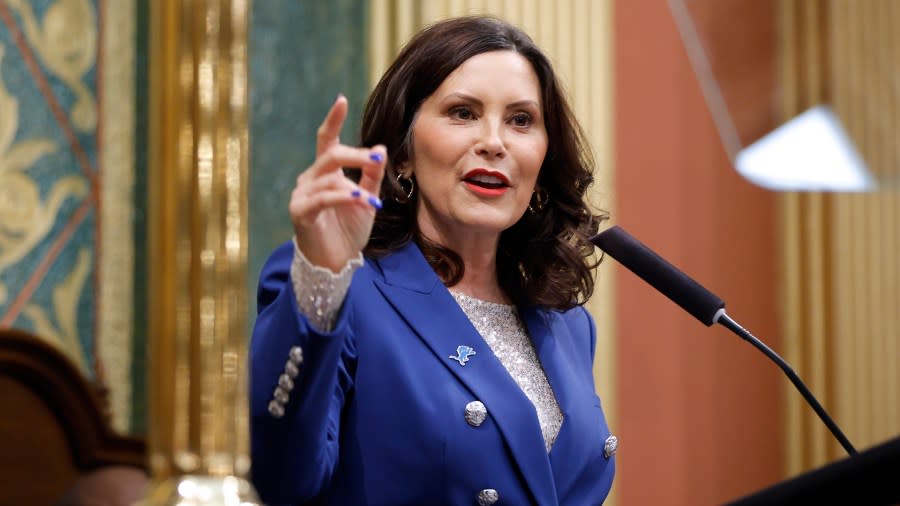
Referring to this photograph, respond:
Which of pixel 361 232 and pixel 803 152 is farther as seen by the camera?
pixel 803 152

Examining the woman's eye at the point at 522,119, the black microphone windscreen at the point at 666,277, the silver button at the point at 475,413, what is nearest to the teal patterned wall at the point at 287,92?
the woman's eye at the point at 522,119

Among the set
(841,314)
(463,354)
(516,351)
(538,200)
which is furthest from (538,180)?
(841,314)

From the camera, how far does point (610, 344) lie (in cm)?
344

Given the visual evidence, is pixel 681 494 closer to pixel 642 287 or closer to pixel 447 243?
pixel 642 287

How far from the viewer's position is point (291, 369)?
125 centimetres

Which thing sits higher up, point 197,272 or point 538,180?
point 197,272

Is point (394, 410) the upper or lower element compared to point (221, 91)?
lower

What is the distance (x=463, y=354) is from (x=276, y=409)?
1.50ft

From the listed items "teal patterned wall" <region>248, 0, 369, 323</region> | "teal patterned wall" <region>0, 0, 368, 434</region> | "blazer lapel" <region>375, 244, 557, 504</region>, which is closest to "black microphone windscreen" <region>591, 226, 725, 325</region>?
"blazer lapel" <region>375, 244, 557, 504</region>

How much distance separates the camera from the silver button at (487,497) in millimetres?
1592

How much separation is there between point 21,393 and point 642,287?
1.98 meters

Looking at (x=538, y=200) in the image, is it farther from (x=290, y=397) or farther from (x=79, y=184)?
(x=79, y=184)

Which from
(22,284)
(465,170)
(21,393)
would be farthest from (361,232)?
(22,284)

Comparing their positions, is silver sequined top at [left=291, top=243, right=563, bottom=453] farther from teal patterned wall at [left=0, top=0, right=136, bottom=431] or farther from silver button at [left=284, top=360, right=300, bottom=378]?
teal patterned wall at [left=0, top=0, right=136, bottom=431]
